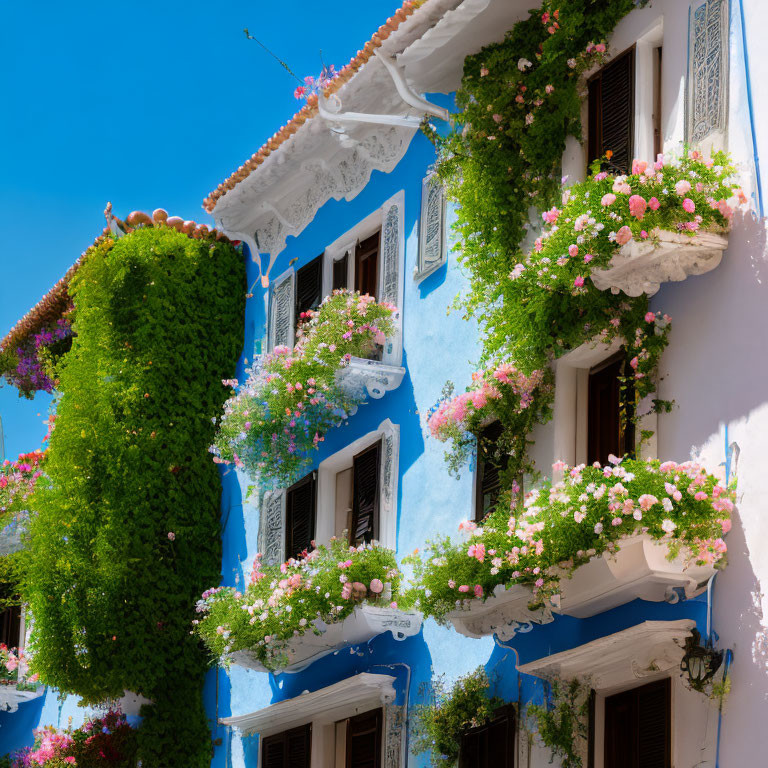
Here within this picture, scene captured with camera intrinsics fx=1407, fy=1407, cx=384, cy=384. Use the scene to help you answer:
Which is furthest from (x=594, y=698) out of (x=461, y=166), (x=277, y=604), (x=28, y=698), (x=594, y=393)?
(x=28, y=698)

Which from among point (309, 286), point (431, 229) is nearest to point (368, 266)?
point (309, 286)

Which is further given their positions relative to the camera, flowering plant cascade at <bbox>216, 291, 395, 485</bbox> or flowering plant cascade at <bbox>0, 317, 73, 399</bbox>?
flowering plant cascade at <bbox>0, 317, 73, 399</bbox>

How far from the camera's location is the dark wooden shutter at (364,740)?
12273mm

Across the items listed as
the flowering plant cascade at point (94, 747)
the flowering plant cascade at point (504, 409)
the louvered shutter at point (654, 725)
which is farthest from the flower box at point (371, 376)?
the flowering plant cascade at point (94, 747)

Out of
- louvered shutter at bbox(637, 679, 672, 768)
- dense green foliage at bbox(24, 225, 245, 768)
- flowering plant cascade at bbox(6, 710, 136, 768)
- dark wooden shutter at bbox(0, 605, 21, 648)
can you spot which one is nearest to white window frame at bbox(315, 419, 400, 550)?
dense green foliage at bbox(24, 225, 245, 768)

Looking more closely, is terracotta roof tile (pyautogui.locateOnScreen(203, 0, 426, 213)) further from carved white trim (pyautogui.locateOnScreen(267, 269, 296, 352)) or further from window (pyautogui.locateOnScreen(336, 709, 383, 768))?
window (pyautogui.locateOnScreen(336, 709, 383, 768))

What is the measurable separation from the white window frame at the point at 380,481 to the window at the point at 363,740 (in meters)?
1.56

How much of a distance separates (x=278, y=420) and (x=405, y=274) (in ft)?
6.38

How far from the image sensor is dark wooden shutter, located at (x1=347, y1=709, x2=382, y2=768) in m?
12.3

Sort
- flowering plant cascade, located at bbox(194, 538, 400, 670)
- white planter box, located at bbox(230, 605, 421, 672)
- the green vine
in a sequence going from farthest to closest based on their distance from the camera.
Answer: flowering plant cascade, located at bbox(194, 538, 400, 670) → white planter box, located at bbox(230, 605, 421, 672) → the green vine

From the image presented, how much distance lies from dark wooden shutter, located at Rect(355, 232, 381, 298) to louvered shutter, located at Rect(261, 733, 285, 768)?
4.62 m

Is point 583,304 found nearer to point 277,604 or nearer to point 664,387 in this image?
point 664,387

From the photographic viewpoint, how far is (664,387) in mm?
9641

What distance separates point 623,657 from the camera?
30.4 feet
